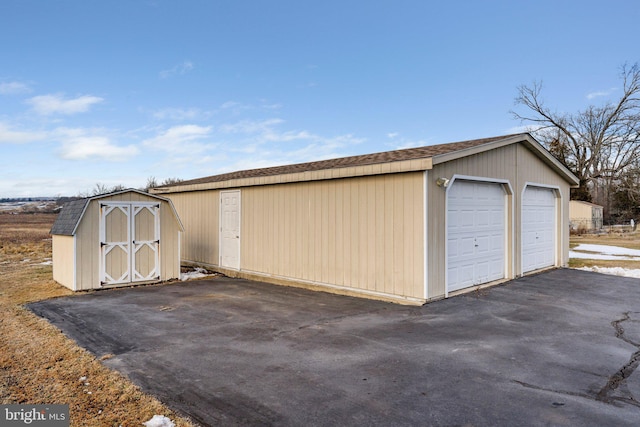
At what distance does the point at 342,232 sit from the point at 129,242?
4.81 meters

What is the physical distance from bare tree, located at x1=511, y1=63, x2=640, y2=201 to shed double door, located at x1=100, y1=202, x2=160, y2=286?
115 ft

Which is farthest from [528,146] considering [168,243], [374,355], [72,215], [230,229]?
[72,215]

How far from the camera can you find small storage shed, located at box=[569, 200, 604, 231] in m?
30.9

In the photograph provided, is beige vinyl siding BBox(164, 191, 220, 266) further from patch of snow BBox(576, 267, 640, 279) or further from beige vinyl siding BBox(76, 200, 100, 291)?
patch of snow BBox(576, 267, 640, 279)

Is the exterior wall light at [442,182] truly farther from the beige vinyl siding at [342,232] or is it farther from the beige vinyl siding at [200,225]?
the beige vinyl siding at [200,225]

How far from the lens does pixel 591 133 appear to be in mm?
34406

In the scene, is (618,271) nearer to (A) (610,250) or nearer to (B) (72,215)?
(A) (610,250)

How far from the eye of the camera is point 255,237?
32.5 ft

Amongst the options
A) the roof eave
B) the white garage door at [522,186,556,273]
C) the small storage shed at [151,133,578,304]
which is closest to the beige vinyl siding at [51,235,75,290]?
the small storage shed at [151,133,578,304]

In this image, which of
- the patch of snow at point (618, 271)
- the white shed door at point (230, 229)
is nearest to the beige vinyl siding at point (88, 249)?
the white shed door at point (230, 229)

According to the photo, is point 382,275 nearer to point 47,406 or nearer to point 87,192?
point 47,406

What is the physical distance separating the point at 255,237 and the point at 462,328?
19.3 ft

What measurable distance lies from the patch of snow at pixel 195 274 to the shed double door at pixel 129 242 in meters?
0.90

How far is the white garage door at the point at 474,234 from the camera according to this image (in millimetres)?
7336
